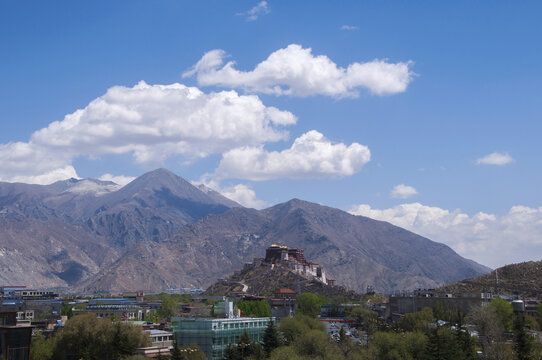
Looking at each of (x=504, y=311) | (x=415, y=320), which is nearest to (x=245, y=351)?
(x=415, y=320)

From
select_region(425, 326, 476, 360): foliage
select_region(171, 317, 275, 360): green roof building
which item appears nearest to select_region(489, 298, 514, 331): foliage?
select_region(425, 326, 476, 360): foliage

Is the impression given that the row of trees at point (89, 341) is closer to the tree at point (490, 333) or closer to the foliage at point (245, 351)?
the foliage at point (245, 351)

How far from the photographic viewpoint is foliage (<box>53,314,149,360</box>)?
89625 millimetres

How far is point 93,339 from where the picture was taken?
92312 mm

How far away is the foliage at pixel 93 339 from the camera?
89.6 metres

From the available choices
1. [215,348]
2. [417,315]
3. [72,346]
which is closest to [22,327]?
[72,346]

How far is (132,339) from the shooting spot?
90188 millimetres

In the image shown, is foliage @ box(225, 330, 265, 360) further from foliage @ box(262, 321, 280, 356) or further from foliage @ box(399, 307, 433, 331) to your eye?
foliage @ box(399, 307, 433, 331)

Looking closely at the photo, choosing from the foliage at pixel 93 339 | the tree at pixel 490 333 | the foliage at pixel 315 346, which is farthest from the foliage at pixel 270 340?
the tree at pixel 490 333

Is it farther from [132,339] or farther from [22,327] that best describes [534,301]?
[22,327]

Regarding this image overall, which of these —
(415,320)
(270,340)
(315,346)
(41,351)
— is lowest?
(315,346)

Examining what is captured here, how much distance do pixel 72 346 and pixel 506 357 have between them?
194 feet

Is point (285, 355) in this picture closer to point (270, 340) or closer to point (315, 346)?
point (315, 346)

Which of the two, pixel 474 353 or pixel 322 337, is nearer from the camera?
pixel 474 353
